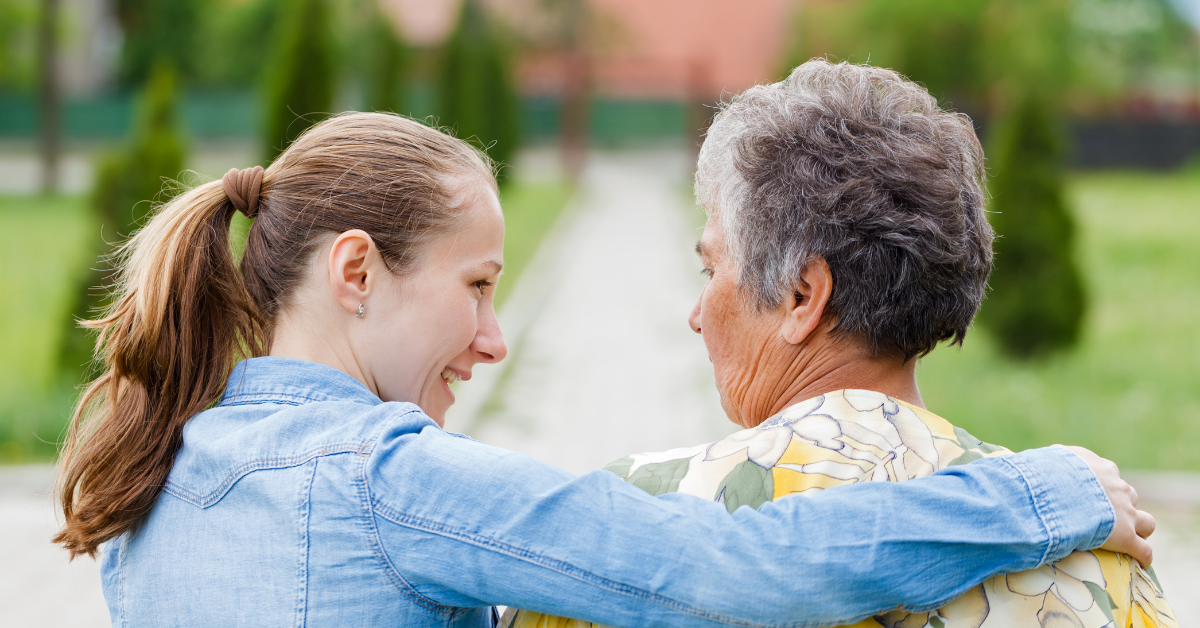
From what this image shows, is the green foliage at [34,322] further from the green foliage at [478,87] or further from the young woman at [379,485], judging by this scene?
the green foliage at [478,87]

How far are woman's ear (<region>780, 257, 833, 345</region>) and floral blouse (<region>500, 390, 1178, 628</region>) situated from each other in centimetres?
13

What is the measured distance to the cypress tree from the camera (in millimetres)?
9578

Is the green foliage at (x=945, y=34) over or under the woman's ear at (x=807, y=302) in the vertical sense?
under

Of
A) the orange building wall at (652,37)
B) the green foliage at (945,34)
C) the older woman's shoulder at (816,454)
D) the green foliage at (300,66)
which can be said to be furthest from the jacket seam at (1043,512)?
the orange building wall at (652,37)

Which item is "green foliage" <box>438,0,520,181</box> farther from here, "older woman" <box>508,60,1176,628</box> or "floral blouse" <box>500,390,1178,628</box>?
"floral blouse" <box>500,390,1178,628</box>

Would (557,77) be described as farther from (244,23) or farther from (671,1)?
(244,23)

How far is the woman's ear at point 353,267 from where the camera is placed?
174 centimetres

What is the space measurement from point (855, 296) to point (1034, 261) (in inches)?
352

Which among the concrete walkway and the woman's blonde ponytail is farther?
the concrete walkway

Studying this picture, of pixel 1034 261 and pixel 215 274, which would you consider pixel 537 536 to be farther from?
pixel 1034 261

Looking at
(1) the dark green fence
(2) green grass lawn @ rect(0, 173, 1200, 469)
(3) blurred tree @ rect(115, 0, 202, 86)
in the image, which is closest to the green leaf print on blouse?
(2) green grass lawn @ rect(0, 173, 1200, 469)

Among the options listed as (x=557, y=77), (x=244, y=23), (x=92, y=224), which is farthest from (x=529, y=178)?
(x=92, y=224)

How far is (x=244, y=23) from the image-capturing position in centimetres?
4338

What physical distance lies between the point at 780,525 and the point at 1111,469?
575 mm
